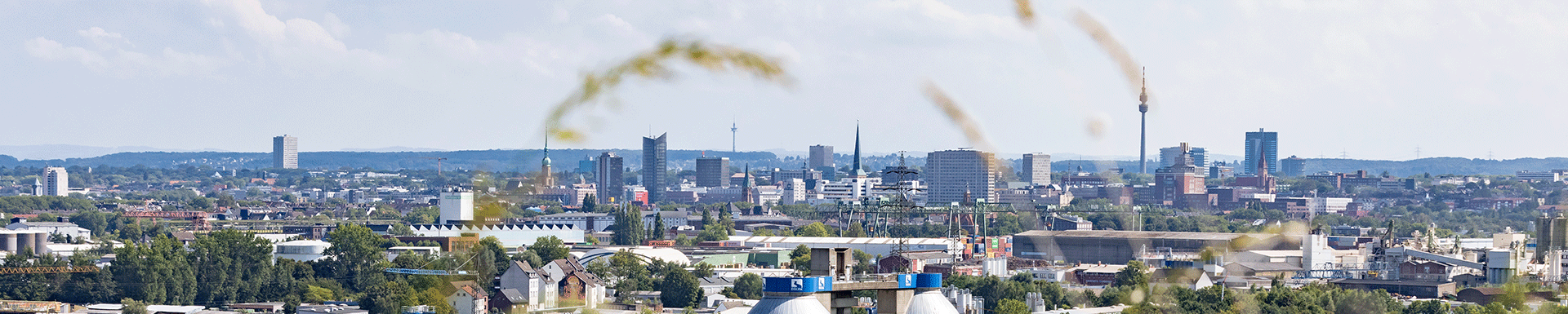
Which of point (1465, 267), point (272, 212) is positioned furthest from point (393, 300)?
point (272, 212)

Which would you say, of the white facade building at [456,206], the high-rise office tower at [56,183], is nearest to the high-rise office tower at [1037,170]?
the white facade building at [456,206]

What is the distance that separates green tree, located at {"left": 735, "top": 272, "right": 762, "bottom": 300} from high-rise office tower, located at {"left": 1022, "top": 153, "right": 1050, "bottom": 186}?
35158 millimetres

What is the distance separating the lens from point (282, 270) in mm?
53500

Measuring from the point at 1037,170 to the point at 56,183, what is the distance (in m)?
97.6

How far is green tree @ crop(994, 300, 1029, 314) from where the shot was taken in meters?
37.7

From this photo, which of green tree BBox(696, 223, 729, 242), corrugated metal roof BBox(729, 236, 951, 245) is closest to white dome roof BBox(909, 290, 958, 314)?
corrugated metal roof BBox(729, 236, 951, 245)

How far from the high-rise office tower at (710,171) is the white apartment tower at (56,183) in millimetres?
45476

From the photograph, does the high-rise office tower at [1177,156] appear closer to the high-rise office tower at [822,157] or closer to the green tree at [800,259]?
the green tree at [800,259]

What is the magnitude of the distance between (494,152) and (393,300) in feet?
36.0

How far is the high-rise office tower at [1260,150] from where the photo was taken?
12000cm

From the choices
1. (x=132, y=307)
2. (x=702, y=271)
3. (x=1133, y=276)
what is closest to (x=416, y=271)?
(x=702, y=271)

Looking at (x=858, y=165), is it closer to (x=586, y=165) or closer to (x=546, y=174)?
(x=586, y=165)

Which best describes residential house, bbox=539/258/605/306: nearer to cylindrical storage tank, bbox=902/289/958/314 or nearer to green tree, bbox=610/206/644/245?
cylindrical storage tank, bbox=902/289/958/314

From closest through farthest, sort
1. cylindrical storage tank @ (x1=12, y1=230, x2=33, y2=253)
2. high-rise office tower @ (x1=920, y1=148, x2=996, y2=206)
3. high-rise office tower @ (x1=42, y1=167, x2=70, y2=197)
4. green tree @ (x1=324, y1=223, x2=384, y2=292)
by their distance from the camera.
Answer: green tree @ (x1=324, y1=223, x2=384, y2=292) → cylindrical storage tank @ (x1=12, y1=230, x2=33, y2=253) → high-rise office tower @ (x1=920, y1=148, x2=996, y2=206) → high-rise office tower @ (x1=42, y1=167, x2=70, y2=197)
